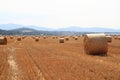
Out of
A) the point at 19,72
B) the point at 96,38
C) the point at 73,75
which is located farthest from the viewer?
the point at 96,38

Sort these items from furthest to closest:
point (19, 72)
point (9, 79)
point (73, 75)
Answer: point (19, 72)
point (73, 75)
point (9, 79)

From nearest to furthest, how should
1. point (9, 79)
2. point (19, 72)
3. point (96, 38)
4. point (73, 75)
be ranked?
point (9, 79) < point (73, 75) < point (19, 72) < point (96, 38)

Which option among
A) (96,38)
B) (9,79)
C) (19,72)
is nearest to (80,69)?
(19,72)

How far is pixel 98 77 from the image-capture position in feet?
48.8

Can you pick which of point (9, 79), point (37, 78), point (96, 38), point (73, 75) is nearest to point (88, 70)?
point (73, 75)

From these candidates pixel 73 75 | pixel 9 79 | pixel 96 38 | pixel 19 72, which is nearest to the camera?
pixel 9 79

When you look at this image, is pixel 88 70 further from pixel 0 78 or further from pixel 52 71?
pixel 0 78

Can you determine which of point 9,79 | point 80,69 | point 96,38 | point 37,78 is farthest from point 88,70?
point 96,38

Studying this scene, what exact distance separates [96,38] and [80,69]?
10075 millimetres

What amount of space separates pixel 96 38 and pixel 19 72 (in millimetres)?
11885

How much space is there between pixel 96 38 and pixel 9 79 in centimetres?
1392

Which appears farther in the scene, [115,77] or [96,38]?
[96,38]

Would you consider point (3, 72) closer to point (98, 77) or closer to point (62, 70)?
point (62, 70)

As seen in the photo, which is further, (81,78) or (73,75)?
(73,75)
